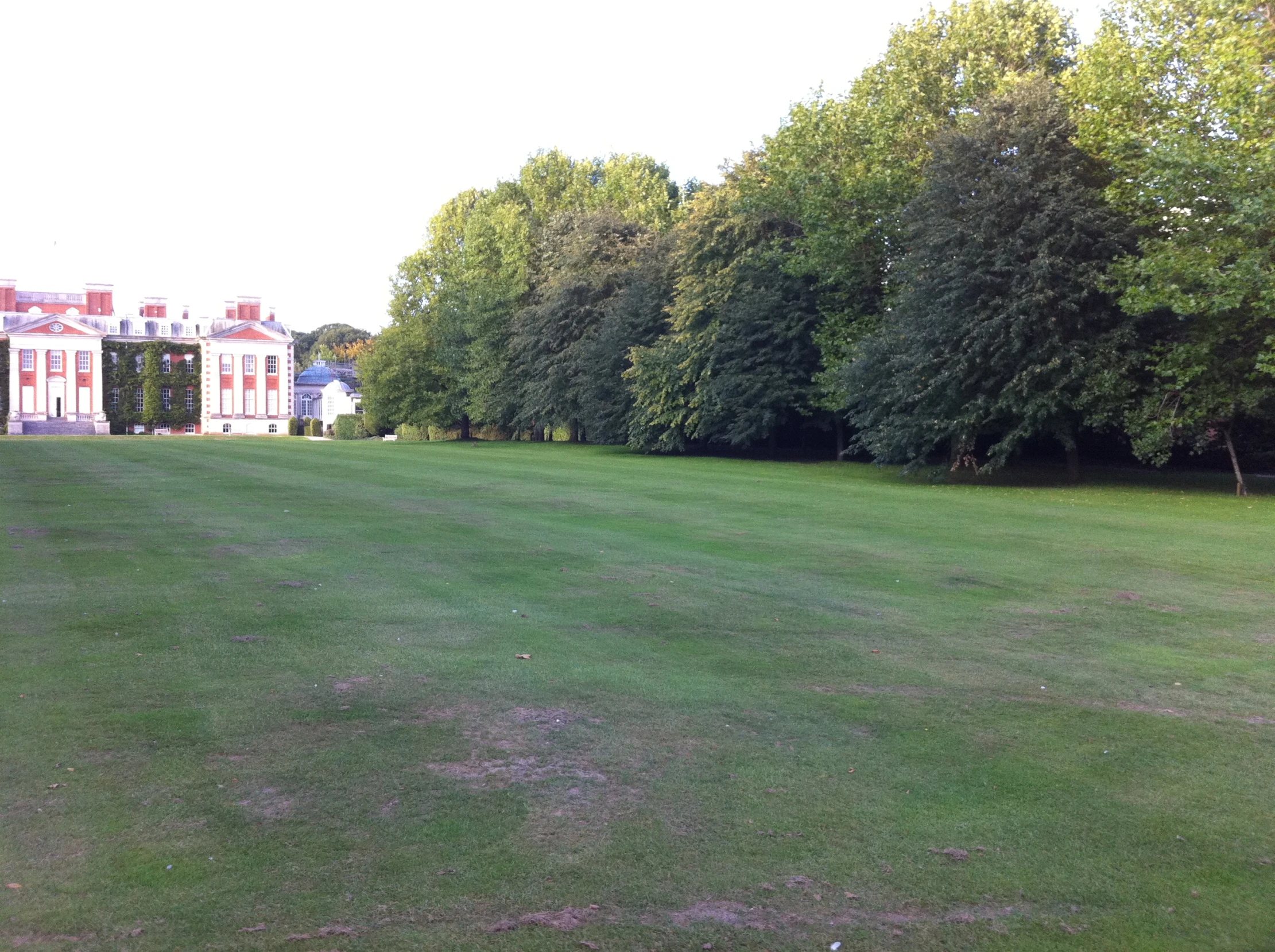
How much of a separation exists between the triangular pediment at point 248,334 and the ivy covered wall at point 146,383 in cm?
283

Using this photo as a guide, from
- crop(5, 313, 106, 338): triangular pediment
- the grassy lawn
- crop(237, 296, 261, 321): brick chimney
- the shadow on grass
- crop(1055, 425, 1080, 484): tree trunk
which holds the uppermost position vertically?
crop(237, 296, 261, 321): brick chimney

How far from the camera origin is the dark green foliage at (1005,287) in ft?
87.9

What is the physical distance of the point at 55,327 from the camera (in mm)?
98938

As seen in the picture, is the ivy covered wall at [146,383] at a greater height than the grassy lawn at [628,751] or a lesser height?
greater

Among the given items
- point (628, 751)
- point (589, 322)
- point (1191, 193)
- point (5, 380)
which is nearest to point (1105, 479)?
point (1191, 193)

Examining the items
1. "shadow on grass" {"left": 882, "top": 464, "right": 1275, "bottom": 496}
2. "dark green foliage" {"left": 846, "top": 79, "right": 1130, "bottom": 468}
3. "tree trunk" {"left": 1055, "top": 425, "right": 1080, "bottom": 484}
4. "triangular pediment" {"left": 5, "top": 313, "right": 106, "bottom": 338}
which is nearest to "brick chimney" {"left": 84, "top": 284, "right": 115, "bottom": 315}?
"triangular pediment" {"left": 5, "top": 313, "right": 106, "bottom": 338}

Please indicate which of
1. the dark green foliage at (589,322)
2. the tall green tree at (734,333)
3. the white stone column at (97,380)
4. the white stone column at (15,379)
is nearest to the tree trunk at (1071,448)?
the tall green tree at (734,333)

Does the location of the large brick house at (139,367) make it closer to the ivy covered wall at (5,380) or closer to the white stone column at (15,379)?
the white stone column at (15,379)

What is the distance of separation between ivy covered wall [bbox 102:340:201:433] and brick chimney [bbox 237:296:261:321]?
8865 mm

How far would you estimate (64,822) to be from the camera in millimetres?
4543

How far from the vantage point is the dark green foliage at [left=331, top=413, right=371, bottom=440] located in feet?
277

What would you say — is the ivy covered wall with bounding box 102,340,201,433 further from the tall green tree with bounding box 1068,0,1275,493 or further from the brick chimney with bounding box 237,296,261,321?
the tall green tree with bounding box 1068,0,1275,493

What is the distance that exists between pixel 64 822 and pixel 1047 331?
27.0 metres

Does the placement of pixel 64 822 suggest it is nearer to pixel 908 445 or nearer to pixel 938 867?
pixel 938 867
